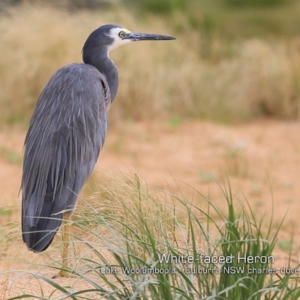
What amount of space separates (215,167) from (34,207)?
4.52 meters

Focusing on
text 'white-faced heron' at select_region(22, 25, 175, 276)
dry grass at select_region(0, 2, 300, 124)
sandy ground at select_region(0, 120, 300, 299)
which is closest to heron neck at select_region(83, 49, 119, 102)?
text 'white-faced heron' at select_region(22, 25, 175, 276)

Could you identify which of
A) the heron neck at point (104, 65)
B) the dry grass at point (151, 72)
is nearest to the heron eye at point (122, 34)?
the heron neck at point (104, 65)

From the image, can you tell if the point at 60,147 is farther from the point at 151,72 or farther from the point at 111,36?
the point at 151,72

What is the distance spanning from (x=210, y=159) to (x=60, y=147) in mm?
4582

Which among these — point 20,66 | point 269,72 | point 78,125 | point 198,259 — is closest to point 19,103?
point 20,66

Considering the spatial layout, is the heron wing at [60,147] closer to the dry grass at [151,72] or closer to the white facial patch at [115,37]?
the white facial patch at [115,37]

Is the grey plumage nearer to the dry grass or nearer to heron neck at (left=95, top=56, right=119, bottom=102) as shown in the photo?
heron neck at (left=95, top=56, right=119, bottom=102)

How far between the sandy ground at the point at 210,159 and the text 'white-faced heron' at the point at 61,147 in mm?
1593

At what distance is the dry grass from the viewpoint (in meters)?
9.84

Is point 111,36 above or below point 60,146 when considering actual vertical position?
above

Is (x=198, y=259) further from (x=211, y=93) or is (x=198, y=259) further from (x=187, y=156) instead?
(x=211, y=93)

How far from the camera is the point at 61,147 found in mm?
4508

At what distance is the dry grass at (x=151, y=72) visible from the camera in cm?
984

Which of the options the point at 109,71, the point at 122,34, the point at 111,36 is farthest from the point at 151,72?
the point at 109,71
